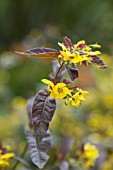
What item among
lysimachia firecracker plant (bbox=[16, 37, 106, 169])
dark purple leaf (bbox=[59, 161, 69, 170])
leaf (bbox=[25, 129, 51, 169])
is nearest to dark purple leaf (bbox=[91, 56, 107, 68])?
lysimachia firecracker plant (bbox=[16, 37, 106, 169])

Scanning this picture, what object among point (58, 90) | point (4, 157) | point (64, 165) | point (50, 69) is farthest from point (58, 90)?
point (50, 69)

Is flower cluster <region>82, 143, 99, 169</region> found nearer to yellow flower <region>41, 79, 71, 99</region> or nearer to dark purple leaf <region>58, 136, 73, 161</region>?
dark purple leaf <region>58, 136, 73, 161</region>

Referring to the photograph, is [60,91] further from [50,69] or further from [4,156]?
[50,69]

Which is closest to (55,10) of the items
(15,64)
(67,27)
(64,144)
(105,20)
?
(67,27)

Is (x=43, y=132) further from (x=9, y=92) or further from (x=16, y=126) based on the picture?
(x=9, y=92)

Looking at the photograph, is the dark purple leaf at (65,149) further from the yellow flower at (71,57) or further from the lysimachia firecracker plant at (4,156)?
the yellow flower at (71,57)

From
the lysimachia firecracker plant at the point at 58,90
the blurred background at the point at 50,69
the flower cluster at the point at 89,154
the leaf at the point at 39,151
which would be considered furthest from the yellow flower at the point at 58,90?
the blurred background at the point at 50,69
